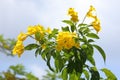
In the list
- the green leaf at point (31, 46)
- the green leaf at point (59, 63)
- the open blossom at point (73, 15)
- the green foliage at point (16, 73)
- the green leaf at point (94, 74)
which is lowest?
the green leaf at point (94, 74)

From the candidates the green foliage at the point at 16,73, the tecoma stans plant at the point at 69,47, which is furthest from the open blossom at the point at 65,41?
the green foliage at the point at 16,73

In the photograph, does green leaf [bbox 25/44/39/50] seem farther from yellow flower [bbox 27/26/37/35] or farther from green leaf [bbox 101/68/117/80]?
green leaf [bbox 101/68/117/80]

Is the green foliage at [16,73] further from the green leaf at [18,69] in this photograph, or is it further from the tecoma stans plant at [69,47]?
the tecoma stans plant at [69,47]

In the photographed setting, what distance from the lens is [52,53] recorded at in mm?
3010

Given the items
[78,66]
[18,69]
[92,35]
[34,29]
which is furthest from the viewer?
[18,69]

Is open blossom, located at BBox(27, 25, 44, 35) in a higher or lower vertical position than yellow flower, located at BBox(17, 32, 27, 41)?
higher

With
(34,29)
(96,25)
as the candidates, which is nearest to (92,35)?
(96,25)

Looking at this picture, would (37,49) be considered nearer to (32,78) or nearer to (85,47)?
(85,47)

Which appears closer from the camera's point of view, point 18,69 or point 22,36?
point 22,36

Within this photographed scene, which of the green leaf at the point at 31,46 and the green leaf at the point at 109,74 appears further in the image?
the green leaf at the point at 109,74

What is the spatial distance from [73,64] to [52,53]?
0.64 feet

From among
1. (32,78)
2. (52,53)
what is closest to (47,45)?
(52,53)

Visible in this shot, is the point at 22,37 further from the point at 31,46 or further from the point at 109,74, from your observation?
the point at 109,74

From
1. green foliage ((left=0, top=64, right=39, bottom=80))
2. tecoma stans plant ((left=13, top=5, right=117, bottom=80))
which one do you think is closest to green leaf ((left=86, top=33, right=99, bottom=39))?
tecoma stans plant ((left=13, top=5, right=117, bottom=80))
